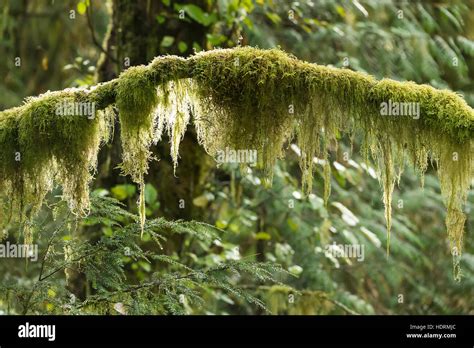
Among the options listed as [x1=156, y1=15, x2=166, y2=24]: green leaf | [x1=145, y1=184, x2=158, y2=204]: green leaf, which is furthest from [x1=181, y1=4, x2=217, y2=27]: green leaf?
[x1=145, y1=184, x2=158, y2=204]: green leaf

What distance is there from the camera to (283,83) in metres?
3.28

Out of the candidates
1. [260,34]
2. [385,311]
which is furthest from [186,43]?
[385,311]

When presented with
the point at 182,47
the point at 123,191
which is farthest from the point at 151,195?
the point at 182,47

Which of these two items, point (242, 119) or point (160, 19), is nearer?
point (242, 119)

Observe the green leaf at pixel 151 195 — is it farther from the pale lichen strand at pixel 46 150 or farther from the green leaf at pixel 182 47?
the pale lichen strand at pixel 46 150

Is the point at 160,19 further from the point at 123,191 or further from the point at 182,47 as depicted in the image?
the point at 123,191

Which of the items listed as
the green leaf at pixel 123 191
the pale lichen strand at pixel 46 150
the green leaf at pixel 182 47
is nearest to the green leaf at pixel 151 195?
the green leaf at pixel 123 191

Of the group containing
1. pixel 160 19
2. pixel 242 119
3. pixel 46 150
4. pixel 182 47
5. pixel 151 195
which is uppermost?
pixel 160 19

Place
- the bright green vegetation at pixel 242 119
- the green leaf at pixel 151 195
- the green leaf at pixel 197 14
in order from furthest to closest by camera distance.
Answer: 1. the green leaf at pixel 197 14
2. the green leaf at pixel 151 195
3. the bright green vegetation at pixel 242 119

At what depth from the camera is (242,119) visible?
10.9 feet

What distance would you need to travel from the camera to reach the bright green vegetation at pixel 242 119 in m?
3.27

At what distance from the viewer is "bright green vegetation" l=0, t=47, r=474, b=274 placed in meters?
3.27

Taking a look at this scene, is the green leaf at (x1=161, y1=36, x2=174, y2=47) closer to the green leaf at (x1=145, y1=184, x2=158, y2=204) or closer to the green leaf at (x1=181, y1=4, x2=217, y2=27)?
the green leaf at (x1=181, y1=4, x2=217, y2=27)

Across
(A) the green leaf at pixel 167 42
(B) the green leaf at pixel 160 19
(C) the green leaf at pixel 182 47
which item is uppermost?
(B) the green leaf at pixel 160 19
